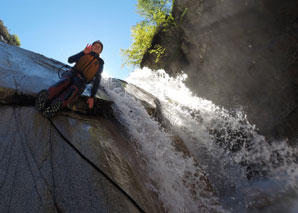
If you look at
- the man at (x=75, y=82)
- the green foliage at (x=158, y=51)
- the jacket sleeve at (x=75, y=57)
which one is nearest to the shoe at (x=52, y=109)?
the man at (x=75, y=82)

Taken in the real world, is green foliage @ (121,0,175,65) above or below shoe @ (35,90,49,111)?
above

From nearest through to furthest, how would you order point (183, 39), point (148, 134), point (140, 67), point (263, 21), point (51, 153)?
point (51, 153) → point (148, 134) → point (263, 21) → point (183, 39) → point (140, 67)

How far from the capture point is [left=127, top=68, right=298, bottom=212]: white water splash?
4.85 metres

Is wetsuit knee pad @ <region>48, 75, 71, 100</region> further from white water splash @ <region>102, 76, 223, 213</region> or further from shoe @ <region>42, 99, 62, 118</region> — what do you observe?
white water splash @ <region>102, 76, 223, 213</region>

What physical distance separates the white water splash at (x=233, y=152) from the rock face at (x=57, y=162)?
2849mm

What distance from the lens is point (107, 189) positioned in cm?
248

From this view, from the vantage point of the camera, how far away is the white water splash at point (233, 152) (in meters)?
4.85

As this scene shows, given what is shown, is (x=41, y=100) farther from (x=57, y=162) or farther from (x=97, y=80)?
(x=57, y=162)

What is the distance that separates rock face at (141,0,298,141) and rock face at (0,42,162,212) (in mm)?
5343

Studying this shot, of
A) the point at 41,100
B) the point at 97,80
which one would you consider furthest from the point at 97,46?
the point at 41,100

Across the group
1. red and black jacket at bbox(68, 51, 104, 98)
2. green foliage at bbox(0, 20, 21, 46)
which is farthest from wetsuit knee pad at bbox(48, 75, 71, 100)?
green foliage at bbox(0, 20, 21, 46)

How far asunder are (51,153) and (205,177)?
3.94 meters

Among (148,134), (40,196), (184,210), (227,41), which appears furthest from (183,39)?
(40,196)

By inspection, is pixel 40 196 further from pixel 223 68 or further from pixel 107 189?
pixel 223 68
